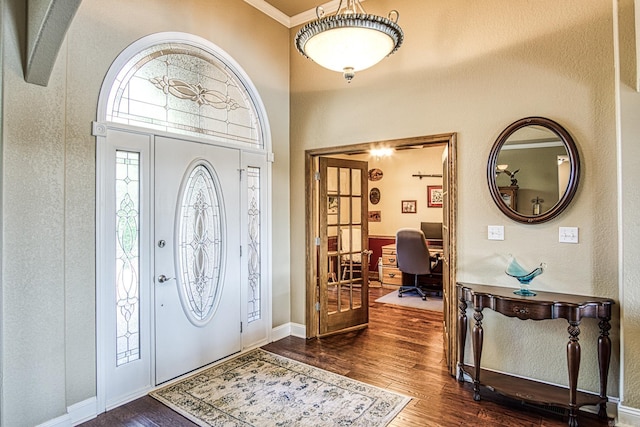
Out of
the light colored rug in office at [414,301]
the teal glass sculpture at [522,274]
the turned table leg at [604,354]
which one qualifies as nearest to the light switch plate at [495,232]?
the teal glass sculpture at [522,274]

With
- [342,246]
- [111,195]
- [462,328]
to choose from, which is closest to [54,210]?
[111,195]

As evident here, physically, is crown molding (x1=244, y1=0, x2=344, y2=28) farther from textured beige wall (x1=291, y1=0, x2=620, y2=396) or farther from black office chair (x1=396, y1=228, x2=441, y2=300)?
black office chair (x1=396, y1=228, x2=441, y2=300)

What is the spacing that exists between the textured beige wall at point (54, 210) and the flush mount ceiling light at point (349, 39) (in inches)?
63.4

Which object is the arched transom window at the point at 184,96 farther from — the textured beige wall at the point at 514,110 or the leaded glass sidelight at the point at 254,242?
the textured beige wall at the point at 514,110

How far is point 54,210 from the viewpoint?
7.80 feet

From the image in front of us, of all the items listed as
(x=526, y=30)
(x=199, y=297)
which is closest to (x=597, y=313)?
(x=526, y=30)

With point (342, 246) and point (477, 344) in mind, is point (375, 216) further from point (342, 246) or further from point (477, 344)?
point (477, 344)

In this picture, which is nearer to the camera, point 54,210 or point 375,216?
point 54,210

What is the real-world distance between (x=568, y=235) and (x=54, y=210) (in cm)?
381

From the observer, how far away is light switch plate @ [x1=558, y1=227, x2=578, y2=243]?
109 inches

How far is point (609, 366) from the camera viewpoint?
261 cm

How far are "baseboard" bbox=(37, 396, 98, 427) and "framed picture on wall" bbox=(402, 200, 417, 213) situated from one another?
6273 millimetres

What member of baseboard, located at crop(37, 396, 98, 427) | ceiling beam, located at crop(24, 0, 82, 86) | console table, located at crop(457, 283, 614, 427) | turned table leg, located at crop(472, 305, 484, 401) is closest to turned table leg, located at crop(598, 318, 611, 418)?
console table, located at crop(457, 283, 614, 427)

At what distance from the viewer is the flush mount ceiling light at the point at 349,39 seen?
201 cm
